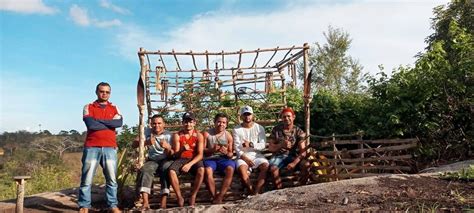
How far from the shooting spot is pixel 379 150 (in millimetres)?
5711

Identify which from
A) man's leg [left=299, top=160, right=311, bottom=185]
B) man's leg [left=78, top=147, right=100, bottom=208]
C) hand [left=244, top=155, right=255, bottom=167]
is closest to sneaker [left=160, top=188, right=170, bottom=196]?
man's leg [left=78, top=147, right=100, bottom=208]

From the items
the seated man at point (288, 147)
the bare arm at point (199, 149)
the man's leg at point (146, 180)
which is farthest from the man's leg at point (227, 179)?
the man's leg at point (146, 180)

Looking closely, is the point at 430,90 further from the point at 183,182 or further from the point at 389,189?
the point at 183,182

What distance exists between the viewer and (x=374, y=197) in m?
4.14

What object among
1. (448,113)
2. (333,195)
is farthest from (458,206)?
(448,113)

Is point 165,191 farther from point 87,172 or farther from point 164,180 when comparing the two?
point 87,172

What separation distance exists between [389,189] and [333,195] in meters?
0.56

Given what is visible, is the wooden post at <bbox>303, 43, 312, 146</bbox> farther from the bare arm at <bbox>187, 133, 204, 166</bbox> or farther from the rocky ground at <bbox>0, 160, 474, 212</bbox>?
the rocky ground at <bbox>0, 160, 474, 212</bbox>

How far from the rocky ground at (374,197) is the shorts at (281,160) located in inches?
49.6

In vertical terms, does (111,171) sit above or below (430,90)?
below

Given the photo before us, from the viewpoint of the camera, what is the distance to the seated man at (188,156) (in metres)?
5.52

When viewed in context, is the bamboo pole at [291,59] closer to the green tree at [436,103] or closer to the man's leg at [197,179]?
the green tree at [436,103]

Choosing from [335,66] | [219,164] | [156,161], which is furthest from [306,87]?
[335,66]

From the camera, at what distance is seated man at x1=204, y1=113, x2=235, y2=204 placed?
220 inches
